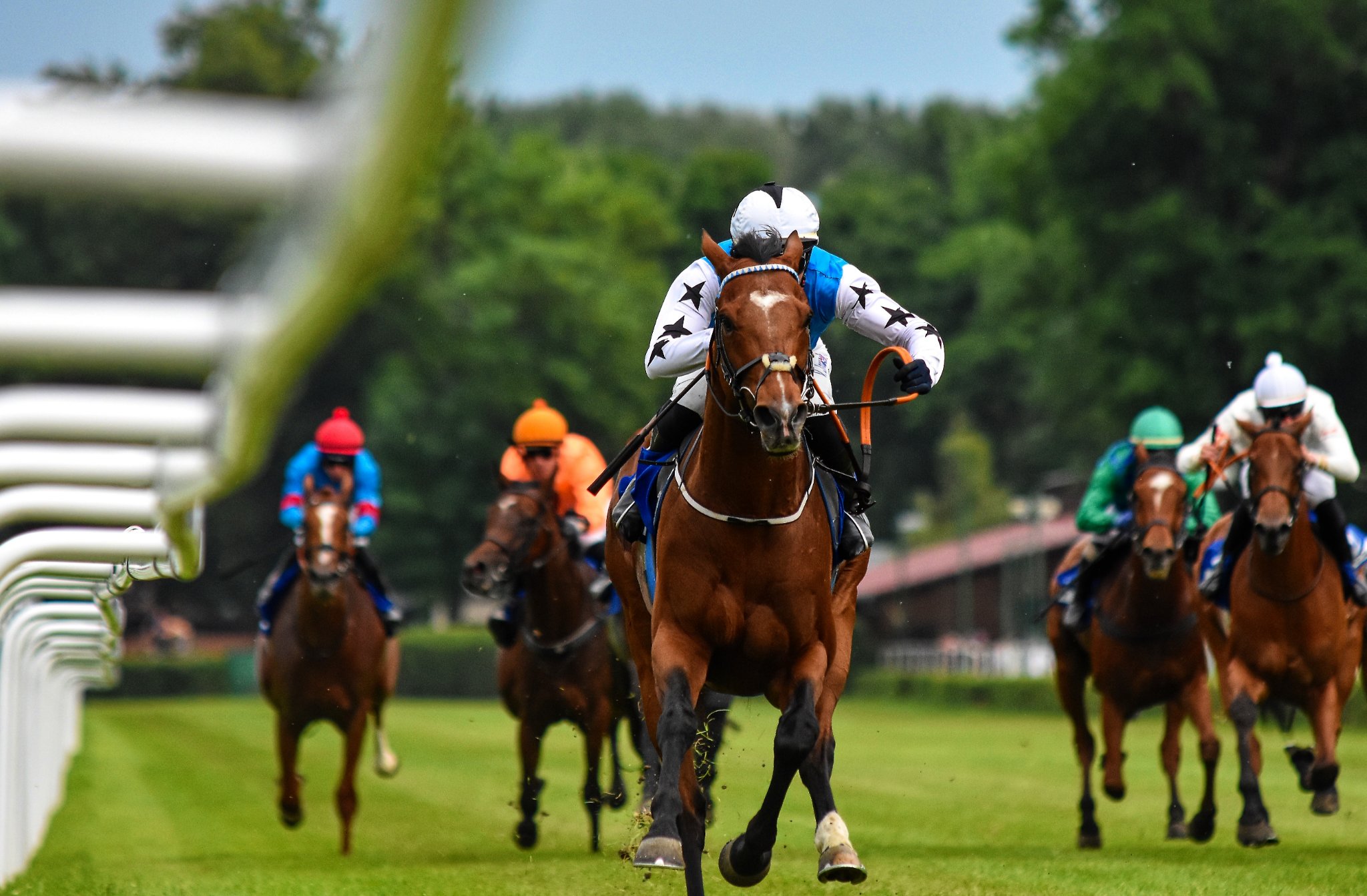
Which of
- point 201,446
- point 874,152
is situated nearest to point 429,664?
point 201,446

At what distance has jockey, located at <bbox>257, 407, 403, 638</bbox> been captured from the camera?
474 inches

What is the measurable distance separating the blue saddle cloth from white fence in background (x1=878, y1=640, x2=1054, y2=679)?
35.7 meters

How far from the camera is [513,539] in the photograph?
11078 mm

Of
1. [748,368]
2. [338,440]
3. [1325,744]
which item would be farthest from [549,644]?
[748,368]

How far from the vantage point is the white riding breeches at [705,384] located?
702cm

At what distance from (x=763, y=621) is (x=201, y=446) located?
3.39 meters

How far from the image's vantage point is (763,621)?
20.5ft

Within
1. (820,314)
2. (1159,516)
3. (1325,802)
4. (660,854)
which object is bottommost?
(1325,802)

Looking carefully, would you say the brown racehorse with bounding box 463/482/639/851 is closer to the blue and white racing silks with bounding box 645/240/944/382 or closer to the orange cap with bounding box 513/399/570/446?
the orange cap with bounding box 513/399/570/446

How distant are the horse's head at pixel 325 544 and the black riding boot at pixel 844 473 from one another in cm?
494

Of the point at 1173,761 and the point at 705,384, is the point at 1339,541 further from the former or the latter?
the point at 705,384

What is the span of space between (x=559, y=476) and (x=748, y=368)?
20.5ft

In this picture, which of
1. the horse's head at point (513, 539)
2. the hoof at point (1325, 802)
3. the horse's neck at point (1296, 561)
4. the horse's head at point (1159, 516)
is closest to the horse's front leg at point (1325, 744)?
the hoof at point (1325, 802)

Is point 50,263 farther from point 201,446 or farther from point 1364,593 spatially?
point 201,446
